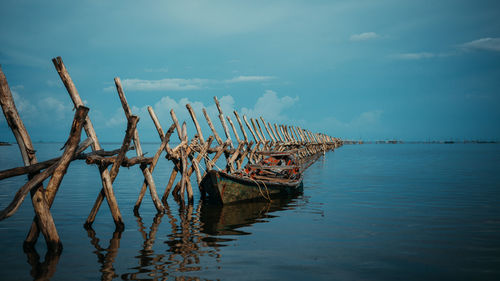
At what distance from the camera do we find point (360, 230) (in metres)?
9.27

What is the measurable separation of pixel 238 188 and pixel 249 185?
446 mm

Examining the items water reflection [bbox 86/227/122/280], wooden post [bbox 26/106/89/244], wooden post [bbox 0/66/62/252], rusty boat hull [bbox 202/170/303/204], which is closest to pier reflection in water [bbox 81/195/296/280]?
water reflection [bbox 86/227/122/280]

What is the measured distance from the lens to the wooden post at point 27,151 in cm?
661

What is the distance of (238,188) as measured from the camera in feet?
43.5

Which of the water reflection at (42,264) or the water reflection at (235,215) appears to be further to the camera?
the water reflection at (235,215)

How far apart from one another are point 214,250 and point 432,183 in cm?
1582

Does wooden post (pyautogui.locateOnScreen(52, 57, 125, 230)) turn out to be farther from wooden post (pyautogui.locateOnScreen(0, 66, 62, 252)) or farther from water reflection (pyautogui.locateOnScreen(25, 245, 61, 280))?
water reflection (pyautogui.locateOnScreen(25, 245, 61, 280))

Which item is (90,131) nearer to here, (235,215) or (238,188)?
(235,215)

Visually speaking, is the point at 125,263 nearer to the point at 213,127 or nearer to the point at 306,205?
the point at 306,205

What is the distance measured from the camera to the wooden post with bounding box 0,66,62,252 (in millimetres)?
6613

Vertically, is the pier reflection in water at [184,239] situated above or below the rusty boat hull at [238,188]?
below

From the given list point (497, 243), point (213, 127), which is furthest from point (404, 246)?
point (213, 127)

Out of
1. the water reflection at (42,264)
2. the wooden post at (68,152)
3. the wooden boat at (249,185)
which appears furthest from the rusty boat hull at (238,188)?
the water reflection at (42,264)

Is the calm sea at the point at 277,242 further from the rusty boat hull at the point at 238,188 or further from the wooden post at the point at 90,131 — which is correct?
the wooden post at the point at 90,131
